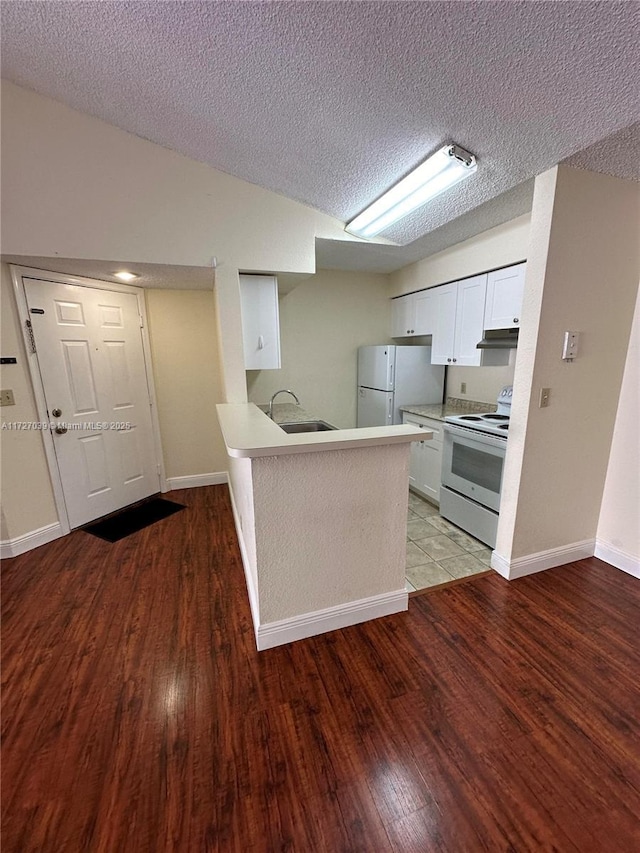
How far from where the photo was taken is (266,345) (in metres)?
2.70

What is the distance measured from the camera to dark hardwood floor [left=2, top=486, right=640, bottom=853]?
1.07 meters

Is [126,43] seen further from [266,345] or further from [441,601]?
[441,601]

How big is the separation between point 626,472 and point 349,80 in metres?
2.69

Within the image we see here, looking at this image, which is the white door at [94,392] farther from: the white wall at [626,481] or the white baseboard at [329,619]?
the white wall at [626,481]

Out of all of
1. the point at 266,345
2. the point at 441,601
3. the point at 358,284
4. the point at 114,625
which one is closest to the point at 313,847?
the point at 441,601

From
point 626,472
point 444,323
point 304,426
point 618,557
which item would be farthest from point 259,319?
point 618,557

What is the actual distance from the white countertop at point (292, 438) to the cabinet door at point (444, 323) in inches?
69.9

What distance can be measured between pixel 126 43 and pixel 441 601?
3.22 metres

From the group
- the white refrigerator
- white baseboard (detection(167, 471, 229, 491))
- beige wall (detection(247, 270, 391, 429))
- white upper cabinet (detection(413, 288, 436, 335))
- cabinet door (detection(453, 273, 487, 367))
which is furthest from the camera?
beige wall (detection(247, 270, 391, 429))

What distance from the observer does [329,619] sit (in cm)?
181

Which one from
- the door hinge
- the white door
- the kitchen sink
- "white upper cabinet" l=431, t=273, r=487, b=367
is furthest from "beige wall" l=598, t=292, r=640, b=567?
the door hinge

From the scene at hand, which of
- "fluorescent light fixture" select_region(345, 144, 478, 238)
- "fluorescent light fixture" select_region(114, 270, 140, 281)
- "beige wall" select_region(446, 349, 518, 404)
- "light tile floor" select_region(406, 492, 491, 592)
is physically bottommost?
"light tile floor" select_region(406, 492, 491, 592)

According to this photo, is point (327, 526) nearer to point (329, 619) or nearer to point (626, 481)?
point (329, 619)

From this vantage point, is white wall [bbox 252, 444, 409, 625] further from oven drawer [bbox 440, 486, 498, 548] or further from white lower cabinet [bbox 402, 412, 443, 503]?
white lower cabinet [bbox 402, 412, 443, 503]
